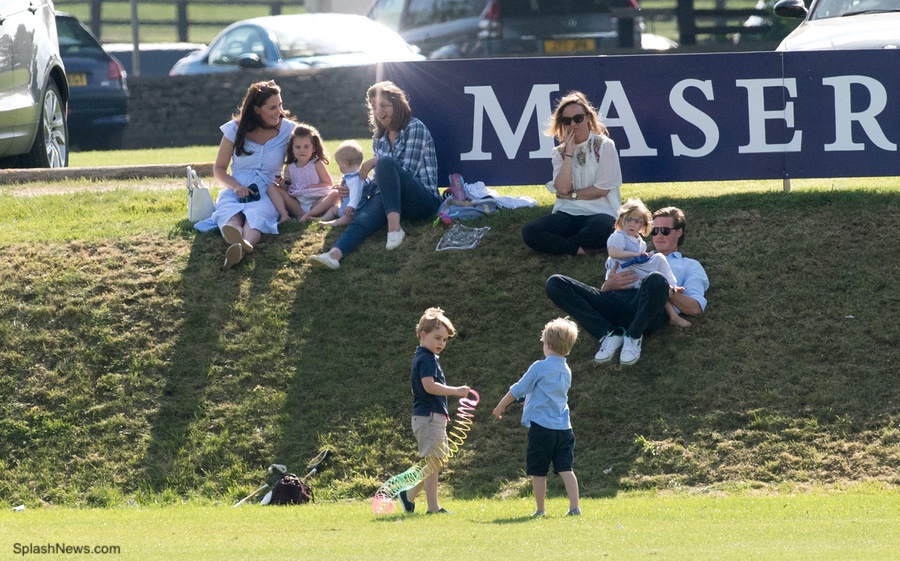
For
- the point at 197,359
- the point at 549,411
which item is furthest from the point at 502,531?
the point at 197,359

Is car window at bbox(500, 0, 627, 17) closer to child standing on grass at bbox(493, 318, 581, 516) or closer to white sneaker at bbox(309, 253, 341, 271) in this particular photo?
white sneaker at bbox(309, 253, 341, 271)

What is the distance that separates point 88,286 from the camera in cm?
1152

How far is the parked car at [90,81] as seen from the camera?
2058 cm

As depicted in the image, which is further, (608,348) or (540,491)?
(608,348)

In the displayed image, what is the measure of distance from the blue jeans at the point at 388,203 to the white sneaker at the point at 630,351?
2498 millimetres

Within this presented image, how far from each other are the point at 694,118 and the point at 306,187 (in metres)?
3.33

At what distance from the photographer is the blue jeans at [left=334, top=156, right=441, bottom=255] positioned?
38.8ft

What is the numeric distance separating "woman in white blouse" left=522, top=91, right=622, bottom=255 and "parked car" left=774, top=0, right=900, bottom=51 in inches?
99.7

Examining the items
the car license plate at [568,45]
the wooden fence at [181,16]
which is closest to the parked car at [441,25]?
the car license plate at [568,45]

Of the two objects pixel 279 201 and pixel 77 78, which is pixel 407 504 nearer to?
pixel 279 201

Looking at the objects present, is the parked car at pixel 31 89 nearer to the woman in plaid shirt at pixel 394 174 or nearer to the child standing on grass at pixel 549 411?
the woman in plaid shirt at pixel 394 174

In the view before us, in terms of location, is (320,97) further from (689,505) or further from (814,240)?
(689,505)

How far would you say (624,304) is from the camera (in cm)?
1038

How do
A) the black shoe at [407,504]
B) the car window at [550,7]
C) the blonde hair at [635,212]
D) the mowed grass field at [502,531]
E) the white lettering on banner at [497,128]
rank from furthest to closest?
the car window at [550,7]
the white lettering on banner at [497,128]
the blonde hair at [635,212]
the black shoe at [407,504]
the mowed grass field at [502,531]
